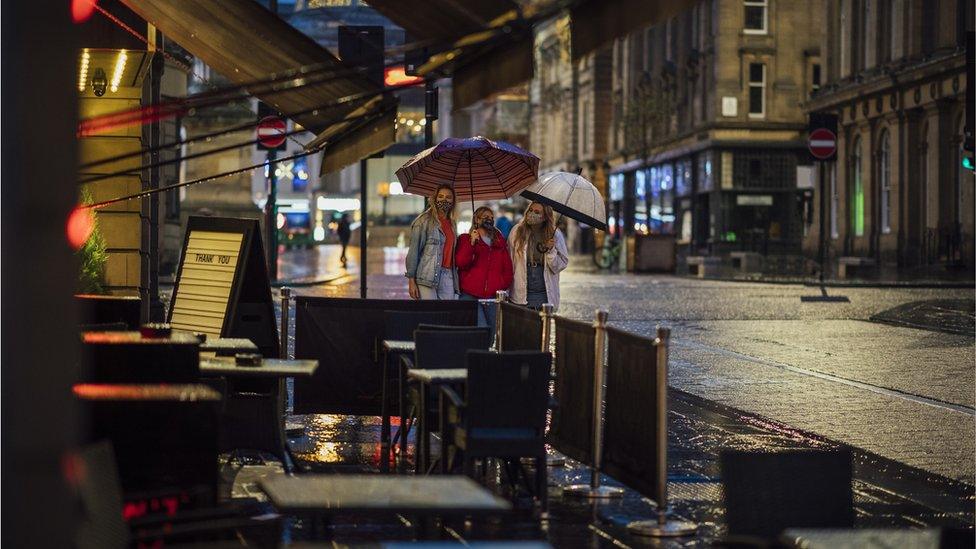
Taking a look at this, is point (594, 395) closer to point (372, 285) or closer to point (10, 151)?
point (10, 151)

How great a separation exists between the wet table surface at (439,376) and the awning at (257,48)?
276cm

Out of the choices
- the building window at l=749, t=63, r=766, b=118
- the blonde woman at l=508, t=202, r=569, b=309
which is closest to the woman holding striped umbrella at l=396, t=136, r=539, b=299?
the blonde woman at l=508, t=202, r=569, b=309

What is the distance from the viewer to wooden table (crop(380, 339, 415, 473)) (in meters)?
11.4

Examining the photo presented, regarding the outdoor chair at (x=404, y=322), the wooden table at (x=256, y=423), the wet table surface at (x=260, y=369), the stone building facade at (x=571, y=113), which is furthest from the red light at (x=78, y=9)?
the stone building facade at (x=571, y=113)

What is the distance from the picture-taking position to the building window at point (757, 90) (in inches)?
2931

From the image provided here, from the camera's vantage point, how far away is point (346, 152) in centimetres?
1247

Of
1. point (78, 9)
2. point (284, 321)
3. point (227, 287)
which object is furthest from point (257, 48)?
point (78, 9)

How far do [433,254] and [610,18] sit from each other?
7.63 meters

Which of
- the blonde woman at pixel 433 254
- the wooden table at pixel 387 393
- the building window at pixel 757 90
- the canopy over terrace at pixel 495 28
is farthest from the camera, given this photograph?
the building window at pixel 757 90

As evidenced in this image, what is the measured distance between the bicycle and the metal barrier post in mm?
54023

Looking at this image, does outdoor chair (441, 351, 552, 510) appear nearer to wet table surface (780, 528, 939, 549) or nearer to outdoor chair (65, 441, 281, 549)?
→ outdoor chair (65, 441, 281, 549)

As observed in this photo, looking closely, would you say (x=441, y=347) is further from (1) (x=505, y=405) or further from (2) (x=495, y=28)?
(2) (x=495, y=28)

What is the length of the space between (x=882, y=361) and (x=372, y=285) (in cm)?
2341

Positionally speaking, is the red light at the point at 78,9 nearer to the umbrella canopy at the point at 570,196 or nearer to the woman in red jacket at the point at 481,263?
the woman in red jacket at the point at 481,263
